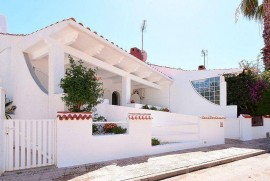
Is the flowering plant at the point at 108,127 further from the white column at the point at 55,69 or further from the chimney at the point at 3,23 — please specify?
the chimney at the point at 3,23

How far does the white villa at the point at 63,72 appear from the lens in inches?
338

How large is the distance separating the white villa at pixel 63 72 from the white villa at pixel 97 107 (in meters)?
0.04

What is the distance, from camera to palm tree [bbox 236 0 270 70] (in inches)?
594

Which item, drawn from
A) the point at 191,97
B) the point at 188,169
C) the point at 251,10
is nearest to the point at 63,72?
the point at 188,169

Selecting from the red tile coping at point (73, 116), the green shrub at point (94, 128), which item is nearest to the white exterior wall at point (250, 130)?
the green shrub at point (94, 128)

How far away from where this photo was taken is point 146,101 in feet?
55.3

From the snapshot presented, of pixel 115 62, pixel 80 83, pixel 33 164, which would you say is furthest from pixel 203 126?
pixel 33 164

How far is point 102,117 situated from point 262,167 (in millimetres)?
6229

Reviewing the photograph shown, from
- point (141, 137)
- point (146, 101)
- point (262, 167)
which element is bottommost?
point (262, 167)

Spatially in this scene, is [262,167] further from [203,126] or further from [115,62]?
[115,62]

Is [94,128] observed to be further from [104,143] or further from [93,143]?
[93,143]

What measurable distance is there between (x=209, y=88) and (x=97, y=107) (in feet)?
25.4

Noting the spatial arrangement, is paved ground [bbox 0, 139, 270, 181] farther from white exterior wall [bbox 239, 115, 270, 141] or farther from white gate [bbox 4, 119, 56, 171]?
white exterior wall [bbox 239, 115, 270, 141]

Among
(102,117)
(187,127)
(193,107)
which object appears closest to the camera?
(102,117)
